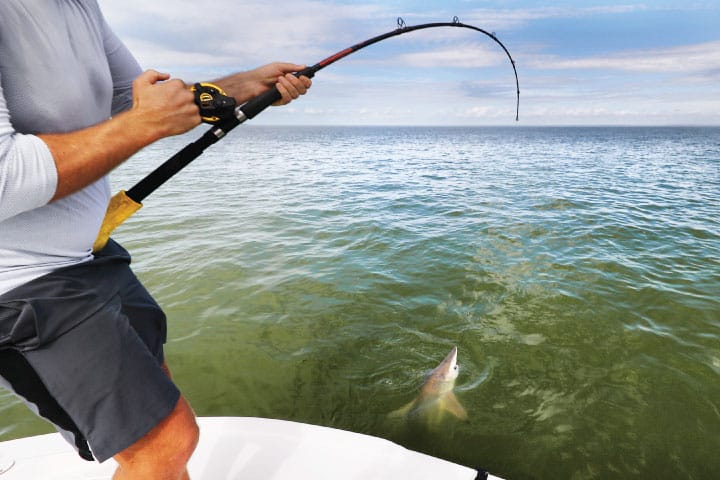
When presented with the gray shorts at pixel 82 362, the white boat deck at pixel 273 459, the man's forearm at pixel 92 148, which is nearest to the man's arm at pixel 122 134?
the man's forearm at pixel 92 148

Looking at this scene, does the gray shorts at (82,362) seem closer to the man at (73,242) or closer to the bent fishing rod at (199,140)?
the man at (73,242)

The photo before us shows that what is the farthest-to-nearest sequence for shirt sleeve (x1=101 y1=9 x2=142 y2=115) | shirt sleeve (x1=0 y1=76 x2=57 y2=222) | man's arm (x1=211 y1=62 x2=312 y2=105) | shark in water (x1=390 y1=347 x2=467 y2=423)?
shark in water (x1=390 y1=347 x2=467 y2=423)
man's arm (x1=211 y1=62 x2=312 y2=105)
shirt sleeve (x1=101 y1=9 x2=142 y2=115)
shirt sleeve (x1=0 y1=76 x2=57 y2=222)

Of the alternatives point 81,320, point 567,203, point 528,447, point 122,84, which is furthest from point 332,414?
point 567,203

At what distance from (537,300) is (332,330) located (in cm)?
373

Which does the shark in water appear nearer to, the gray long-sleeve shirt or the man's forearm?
the gray long-sleeve shirt

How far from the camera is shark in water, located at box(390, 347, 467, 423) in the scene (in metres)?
4.32

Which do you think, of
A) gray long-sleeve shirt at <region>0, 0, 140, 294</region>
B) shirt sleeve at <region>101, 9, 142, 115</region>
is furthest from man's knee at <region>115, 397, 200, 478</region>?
shirt sleeve at <region>101, 9, 142, 115</region>

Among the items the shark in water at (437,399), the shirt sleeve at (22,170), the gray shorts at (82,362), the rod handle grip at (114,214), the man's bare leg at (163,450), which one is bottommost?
the shark in water at (437,399)

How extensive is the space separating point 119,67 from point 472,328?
5.51 meters

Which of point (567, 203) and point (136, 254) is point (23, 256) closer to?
point (136, 254)

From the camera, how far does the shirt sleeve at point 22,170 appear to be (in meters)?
1.10

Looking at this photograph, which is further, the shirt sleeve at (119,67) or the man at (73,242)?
the shirt sleeve at (119,67)

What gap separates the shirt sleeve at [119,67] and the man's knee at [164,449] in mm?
1643

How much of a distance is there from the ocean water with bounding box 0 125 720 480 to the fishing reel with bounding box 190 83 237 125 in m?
3.76
